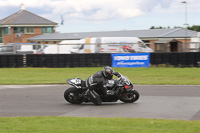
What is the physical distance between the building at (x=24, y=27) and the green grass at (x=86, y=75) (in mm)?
44213

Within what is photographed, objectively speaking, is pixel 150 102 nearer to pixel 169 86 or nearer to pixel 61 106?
pixel 61 106

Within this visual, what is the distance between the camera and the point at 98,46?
26.1m

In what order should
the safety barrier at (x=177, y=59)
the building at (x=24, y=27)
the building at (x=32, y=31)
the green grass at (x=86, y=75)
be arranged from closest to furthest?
the green grass at (x=86, y=75), the safety barrier at (x=177, y=59), the building at (x=32, y=31), the building at (x=24, y=27)

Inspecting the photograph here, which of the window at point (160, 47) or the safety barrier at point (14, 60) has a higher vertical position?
the window at point (160, 47)

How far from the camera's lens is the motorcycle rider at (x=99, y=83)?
10.5m

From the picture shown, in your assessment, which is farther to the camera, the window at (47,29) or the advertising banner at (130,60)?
the window at (47,29)

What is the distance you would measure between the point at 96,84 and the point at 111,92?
21.1 inches

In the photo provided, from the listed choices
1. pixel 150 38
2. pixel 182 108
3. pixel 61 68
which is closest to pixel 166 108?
pixel 182 108

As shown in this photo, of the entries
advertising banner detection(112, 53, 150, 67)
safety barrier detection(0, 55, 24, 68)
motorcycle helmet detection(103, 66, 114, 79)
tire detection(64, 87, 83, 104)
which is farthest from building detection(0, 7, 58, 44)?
motorcycle helmet detection(103, 66, 114, 79)

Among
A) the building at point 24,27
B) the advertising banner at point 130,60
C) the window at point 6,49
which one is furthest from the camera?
the building at point 24,27

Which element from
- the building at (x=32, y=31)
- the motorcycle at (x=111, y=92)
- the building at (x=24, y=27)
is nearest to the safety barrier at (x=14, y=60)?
the motorcycle at (x=111, y=92)

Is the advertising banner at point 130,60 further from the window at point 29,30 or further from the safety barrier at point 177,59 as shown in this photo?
the window at point 29,30

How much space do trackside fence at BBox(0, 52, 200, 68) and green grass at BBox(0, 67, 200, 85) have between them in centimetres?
59

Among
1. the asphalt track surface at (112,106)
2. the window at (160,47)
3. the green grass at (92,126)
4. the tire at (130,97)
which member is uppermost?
the window at (160,47)
